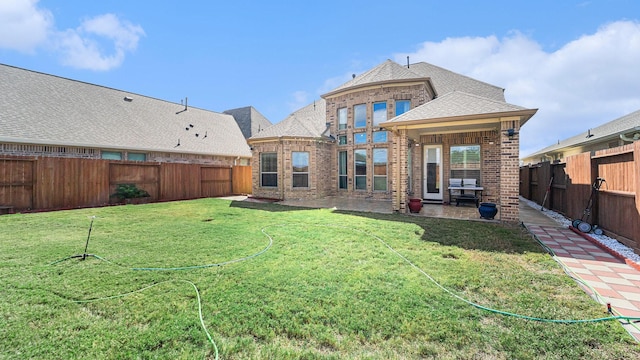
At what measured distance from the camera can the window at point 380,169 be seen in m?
14.0

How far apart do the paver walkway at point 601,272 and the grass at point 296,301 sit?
260 millimetres

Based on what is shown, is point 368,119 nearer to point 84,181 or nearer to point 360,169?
point 360,169

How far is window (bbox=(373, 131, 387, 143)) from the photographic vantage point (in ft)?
45.9

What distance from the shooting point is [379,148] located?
46.4 ft

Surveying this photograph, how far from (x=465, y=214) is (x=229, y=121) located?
19613 mm

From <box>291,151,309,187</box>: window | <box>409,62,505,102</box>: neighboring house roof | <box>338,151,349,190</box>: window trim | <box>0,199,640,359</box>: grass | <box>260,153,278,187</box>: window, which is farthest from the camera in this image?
<box>409,62,505,102</box>: neighboring house roof

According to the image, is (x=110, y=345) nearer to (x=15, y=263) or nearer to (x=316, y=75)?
(x=15, y=263)

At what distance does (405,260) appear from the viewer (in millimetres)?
4609

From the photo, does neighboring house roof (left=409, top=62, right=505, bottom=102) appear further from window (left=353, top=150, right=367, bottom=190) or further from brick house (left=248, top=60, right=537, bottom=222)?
window (left=353, top=150, right=367, bottom=190)

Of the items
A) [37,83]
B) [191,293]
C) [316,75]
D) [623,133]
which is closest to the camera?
[191,293]

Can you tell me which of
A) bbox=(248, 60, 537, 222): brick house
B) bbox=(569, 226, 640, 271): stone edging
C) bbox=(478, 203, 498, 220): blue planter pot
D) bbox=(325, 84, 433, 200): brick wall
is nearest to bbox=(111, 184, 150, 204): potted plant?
bbox=(248, 60, 537, 222): brick house

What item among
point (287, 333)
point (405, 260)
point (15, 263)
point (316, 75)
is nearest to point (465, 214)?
point (405, 260)

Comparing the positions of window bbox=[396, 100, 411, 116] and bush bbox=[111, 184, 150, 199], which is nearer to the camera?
bush bbox=[111, 184, 150, 199]

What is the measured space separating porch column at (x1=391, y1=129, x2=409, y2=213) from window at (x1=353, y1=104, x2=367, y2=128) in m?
5.27
